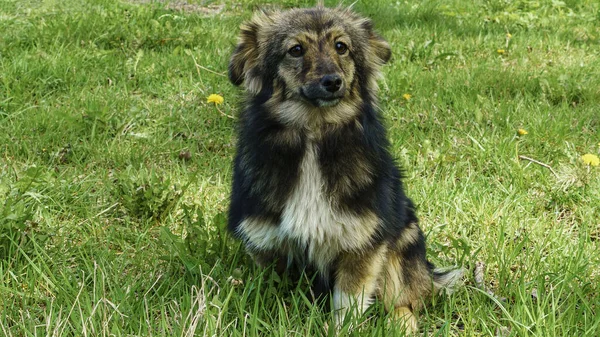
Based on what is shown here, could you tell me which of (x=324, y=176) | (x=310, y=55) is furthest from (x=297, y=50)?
(x=324, y=176)

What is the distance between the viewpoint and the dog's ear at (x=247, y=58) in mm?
2775

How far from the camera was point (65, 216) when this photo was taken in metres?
3.41

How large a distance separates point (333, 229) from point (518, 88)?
10.2 feet

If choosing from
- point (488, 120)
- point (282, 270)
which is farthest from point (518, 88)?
point (282, 270)

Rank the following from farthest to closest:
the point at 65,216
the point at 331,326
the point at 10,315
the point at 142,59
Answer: the point at 142,59 < the point at 65,216 < the point at 10,315 < the point at 331,326

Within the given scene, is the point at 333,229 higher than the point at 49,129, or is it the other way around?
the point at 333,229

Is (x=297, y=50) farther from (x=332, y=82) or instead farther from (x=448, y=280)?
(x=448, y=280)

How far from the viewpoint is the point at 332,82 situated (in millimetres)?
2492

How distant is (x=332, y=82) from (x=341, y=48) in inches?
10.8

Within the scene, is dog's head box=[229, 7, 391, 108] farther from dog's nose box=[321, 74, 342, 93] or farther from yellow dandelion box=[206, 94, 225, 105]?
yellow dandelion box=[206, 94, 225, 105]

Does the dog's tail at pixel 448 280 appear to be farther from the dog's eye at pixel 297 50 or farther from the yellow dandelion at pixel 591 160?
the yellow dandelion at pixel 591 160

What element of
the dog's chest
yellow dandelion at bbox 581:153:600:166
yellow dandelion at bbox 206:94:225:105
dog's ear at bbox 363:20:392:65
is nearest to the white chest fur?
the dog's chest

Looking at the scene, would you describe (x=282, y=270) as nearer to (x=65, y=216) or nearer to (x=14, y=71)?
(x=65, y=216)

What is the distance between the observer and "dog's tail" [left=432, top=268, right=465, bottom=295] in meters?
2.73
